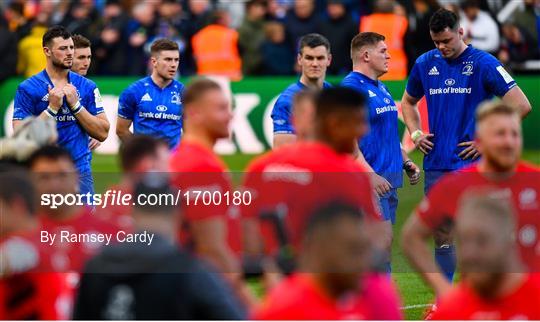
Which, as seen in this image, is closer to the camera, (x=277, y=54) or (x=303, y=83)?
(x=303, y=83)

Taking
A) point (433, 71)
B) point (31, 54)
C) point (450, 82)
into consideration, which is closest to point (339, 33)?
point (31, 54)

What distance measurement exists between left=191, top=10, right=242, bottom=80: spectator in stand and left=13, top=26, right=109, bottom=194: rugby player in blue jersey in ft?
37.2

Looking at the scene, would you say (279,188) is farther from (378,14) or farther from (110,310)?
(378,14)

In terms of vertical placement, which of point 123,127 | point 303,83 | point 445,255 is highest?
point 303,83

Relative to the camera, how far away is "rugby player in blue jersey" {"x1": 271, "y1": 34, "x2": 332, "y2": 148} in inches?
488

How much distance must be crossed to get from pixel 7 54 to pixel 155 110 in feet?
33.8

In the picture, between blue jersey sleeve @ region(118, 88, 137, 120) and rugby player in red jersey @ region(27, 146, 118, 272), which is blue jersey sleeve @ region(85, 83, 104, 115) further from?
rugby player in red jersey @ region(27, 146, 118, 272)

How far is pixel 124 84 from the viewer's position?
78.2ft

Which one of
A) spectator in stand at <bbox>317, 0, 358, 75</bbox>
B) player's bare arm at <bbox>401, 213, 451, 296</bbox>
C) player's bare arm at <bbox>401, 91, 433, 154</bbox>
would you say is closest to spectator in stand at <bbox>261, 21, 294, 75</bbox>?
spectator in stand at <bbox>317, 0, 358, 75</bbox>

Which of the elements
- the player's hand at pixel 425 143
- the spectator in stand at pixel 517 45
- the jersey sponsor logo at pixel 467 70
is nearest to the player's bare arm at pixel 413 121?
the player's hand at pixel 425 143

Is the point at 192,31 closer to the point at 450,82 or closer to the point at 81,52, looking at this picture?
the point at 81,52

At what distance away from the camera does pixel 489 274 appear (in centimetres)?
654

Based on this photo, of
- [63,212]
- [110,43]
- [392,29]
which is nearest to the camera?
[63,212]

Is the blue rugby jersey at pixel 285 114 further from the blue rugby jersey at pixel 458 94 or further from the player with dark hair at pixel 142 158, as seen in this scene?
the player with dark hair at pixel 142 158
